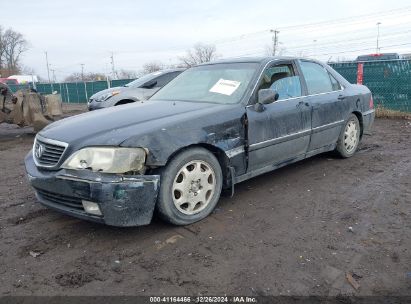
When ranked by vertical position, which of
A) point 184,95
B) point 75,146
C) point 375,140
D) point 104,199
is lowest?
point 375,140

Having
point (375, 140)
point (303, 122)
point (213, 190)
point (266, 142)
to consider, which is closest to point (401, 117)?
point (375, 140)

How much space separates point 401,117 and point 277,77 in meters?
7.17

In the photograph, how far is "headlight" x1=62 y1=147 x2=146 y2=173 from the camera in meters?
3.16

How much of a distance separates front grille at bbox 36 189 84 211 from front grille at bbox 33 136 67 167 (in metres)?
0.26

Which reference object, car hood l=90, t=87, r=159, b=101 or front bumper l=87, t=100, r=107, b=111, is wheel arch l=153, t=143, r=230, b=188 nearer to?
car hood l=90, t=87, r=159, b=101

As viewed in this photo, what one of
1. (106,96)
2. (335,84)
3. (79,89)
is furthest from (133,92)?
(79,89)

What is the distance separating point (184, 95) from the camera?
15.2 ft

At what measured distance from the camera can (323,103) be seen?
518 cm

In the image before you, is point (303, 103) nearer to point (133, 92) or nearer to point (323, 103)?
point (323, 103)

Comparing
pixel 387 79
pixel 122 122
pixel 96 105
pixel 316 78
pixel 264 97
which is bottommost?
pixel 96 105

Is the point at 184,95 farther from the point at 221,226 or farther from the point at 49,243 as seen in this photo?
the point at 49,243

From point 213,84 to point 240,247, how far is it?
2082mm

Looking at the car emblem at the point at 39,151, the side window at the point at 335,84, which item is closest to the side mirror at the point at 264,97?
the side window at the point at 335,84

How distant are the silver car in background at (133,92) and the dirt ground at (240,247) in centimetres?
516
